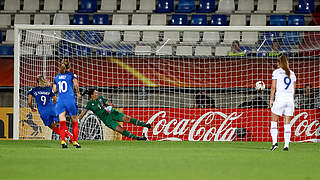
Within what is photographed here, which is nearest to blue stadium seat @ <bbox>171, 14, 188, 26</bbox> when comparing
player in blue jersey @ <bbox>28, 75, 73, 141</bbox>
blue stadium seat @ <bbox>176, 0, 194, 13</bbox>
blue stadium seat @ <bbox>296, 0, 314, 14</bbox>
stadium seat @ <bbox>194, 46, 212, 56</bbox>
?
blue stadium seat @ <bbox>176, 0, 194, 13</bbox>

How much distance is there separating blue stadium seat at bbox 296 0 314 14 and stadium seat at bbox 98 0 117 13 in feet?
23.4

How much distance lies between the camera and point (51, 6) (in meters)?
22.5

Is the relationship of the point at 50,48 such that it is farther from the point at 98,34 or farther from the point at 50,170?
the point at 50,170

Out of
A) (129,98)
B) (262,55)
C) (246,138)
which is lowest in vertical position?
(246,138)

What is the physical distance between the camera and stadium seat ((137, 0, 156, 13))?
22.1 metres

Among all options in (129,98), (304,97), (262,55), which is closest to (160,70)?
(129,98)

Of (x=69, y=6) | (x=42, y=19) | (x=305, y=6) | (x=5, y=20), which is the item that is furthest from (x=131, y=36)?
(x=305, y=6)

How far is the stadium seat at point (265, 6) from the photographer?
21.9 m

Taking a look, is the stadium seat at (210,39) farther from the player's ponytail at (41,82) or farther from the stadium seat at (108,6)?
the player's ponytail at (41,82)

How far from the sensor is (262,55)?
17203mm

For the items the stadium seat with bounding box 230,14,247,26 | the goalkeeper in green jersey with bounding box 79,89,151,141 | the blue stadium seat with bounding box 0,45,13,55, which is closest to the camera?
the goalkeeper in green jersey with bounding box 79,89,151,141

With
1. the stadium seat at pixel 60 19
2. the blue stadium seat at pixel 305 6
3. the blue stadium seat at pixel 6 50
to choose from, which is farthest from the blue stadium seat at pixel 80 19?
the blue stadium seat at pixel 305 6

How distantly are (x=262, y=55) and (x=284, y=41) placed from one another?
7.21 feet

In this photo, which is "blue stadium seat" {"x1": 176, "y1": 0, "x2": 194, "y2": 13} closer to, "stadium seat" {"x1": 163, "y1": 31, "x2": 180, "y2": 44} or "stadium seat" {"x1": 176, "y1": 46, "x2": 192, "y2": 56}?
"stadium seat" {"x1": 163, "y1": 31, "x2": 180, "y2": 44}
